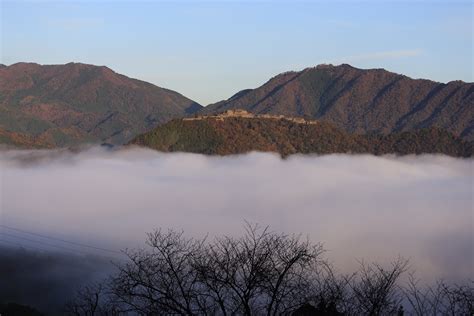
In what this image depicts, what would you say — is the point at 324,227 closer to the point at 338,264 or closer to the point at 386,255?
the point at 386,255

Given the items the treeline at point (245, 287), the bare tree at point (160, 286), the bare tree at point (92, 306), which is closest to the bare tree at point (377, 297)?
the treeline at point (245, 287)

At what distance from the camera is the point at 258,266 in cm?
2177

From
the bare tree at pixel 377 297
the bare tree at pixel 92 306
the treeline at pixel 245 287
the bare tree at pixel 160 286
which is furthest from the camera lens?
the bare tree at pixel 92 306

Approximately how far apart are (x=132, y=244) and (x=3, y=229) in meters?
36.1

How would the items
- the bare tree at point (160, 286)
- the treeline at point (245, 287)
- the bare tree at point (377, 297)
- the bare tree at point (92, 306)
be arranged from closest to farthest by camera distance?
the bare tree at point (160, 286) → the treeline at point (245, 287) → the bare tree at point (377, 297) → the bare tree at point (92, 306)

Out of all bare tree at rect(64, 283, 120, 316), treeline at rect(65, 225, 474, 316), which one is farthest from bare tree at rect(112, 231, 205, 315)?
bare tree at rect(64, 283, 120, 316)

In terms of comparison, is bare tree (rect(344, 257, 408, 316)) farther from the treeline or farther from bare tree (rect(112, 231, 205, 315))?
bare tree (rect(112, 231, 205, 315))

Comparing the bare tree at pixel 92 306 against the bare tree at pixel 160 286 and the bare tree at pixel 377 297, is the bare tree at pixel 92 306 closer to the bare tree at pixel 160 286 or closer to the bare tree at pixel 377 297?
the bare tree at pixel 160 286

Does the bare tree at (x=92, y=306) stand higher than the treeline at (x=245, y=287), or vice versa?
the treeline at (x=245, y=287)

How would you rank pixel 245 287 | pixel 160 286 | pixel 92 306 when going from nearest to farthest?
pixel 160 286 < pixel 245 287 < pixel 92 306

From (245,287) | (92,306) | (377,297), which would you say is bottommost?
(92,306)

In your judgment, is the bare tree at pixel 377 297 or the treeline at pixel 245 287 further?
the bare tree at pixel 377 297

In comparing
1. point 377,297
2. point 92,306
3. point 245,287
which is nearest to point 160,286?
point 245,287

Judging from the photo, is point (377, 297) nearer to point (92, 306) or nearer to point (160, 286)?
point (160, 286)
